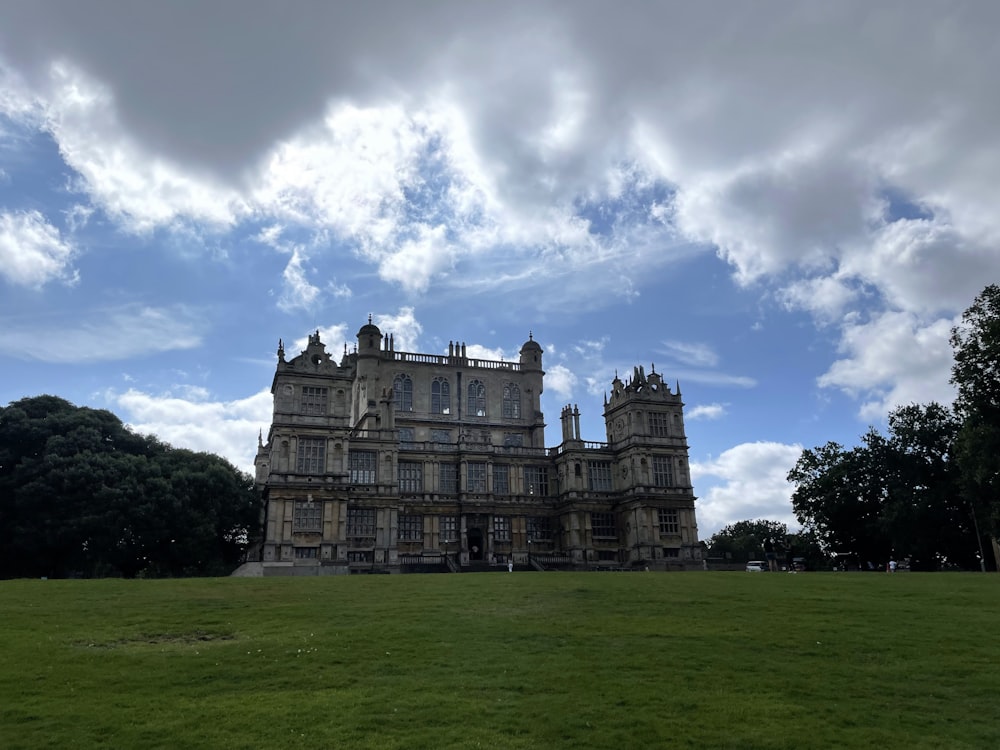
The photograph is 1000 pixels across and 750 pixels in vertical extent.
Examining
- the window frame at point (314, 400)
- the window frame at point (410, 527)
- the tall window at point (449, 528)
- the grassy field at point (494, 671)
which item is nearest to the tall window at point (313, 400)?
the window frame at point (314, 400)

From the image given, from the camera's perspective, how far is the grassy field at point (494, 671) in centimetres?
1462

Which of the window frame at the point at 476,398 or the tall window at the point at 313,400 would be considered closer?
the tall window at the point at 313,400

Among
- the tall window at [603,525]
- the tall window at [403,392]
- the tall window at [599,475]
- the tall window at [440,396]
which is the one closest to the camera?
the tall window at [603,525]

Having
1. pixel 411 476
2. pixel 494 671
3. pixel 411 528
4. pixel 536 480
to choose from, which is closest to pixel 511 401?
pixel 536 480

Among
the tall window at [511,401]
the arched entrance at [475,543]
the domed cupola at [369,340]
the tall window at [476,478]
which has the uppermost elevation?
the domed cupola at [369,340]

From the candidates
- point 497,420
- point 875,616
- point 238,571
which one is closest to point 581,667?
point 875,616

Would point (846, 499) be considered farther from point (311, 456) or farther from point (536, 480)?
point (311, 456)

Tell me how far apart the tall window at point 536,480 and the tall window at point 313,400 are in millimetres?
19621

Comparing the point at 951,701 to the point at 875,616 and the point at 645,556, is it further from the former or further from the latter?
the point at 645,556

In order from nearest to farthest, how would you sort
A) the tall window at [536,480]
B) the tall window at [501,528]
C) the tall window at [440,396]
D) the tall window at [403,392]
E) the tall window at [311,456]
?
the tall window at [311,456] < the tall window at [501,528] < the tall window at [536,480] < the tall window at [403,392] < the tall window at [440,396]

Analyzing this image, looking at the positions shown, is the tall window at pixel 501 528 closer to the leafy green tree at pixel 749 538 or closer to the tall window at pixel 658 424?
the tall window at pixel 658 424

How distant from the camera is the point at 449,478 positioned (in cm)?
6806

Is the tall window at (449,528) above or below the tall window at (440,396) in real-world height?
below

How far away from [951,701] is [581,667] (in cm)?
802
